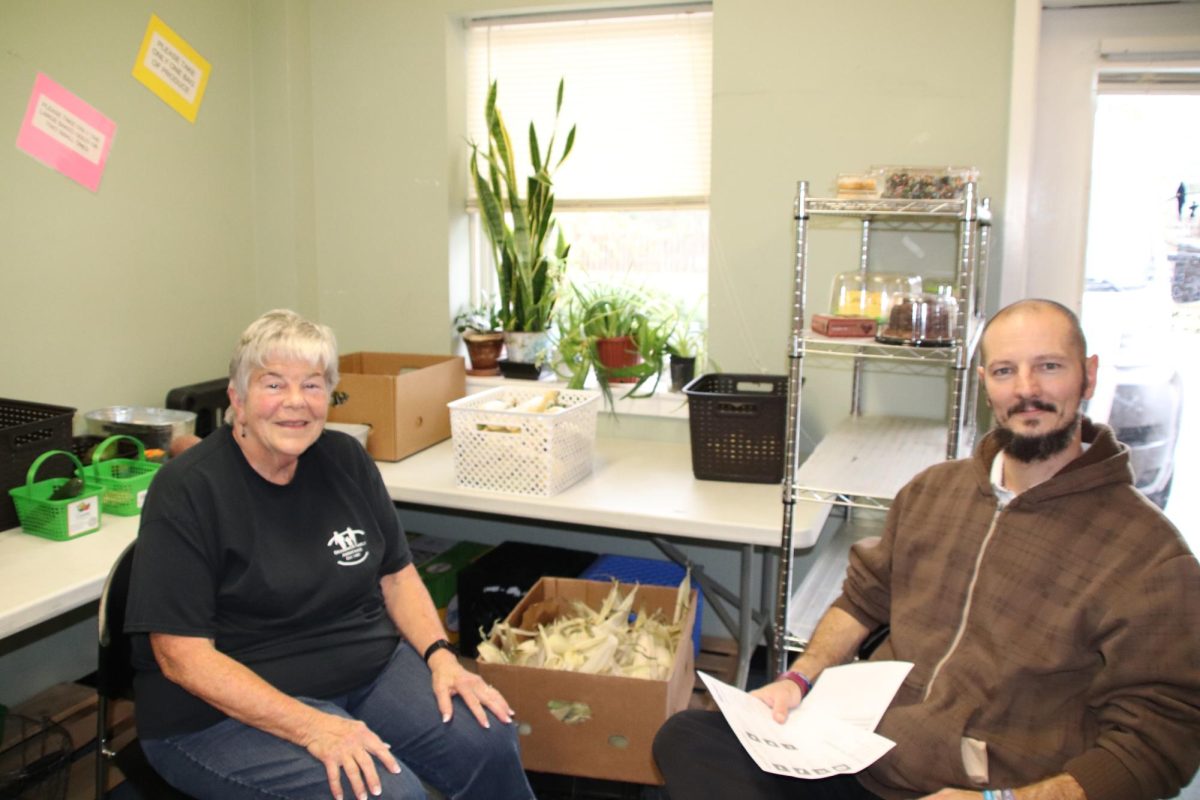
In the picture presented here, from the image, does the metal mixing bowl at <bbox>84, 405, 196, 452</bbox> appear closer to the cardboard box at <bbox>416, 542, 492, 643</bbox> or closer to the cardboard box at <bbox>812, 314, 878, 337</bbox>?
the cardboard box at <bbox>416, 542, 492, 643</bbox>

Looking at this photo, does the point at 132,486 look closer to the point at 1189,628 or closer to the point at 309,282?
the point at 309,282

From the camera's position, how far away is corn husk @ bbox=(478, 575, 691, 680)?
2.30 m

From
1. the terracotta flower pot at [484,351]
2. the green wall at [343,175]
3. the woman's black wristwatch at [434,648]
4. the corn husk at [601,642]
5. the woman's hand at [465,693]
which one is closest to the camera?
the woman's hand at [465,693]

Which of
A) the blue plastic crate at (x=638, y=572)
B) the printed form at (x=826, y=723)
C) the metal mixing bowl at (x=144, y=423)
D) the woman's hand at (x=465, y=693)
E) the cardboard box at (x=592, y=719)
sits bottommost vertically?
the cardboard box at (x=592, y=719)

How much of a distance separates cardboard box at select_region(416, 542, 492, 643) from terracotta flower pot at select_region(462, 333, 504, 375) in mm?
669

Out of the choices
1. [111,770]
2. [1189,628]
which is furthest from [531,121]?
[1189,628]

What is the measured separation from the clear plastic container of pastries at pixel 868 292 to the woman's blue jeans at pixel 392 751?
135 cm

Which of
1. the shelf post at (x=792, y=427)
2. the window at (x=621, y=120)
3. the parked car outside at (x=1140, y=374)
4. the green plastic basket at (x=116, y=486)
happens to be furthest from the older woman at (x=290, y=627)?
the parked car outside at (x=1140, y=374)

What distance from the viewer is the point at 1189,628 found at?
4.67 ft

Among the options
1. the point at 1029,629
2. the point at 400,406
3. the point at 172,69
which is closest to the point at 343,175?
the point at 172,69

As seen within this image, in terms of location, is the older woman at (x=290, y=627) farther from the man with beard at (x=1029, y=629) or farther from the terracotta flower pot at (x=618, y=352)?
the terracotta flower pot at (x=618, y=352)

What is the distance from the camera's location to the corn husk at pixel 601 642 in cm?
230

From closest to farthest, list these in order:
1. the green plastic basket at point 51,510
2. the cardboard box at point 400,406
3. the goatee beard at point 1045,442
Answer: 1. the goatee beard at point 1045,442
2. the green plastic basket at point 51,510
3. the cardboard box at point 400,406

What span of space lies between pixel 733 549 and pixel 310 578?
5.69 feet
